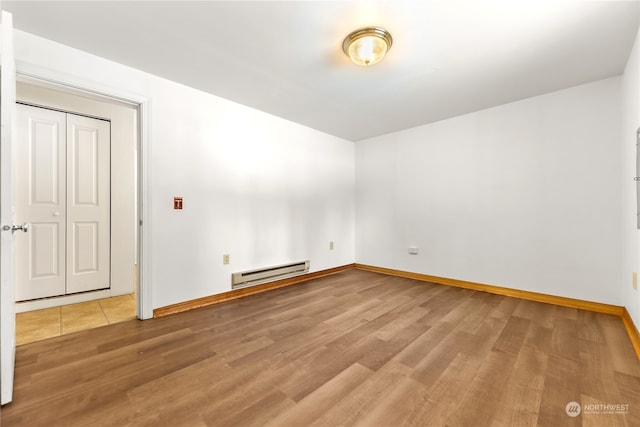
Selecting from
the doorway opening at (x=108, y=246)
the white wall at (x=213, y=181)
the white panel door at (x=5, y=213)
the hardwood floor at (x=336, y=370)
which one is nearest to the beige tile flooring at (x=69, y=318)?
the doorway opening at (x=108, y=246)

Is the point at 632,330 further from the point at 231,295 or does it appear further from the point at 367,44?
the point at 231,295

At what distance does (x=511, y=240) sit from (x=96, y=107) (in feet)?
17.4

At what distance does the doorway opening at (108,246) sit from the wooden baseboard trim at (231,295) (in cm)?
24

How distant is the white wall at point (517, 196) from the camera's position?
106 inches

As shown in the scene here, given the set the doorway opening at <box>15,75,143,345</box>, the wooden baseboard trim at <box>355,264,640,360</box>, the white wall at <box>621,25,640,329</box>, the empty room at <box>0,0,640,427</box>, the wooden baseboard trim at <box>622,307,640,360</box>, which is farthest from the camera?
the doorway opening at <box>15,75,143,345</box>

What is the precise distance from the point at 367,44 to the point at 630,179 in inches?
99.0

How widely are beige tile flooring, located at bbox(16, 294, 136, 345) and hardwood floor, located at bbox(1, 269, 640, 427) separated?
0.21 metres

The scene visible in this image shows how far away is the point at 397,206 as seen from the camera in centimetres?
434

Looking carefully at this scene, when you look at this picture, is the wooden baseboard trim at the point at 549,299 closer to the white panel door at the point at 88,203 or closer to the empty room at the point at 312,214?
the empty room at the point at 312,214

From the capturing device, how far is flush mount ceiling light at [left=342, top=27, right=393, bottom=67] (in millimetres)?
1929

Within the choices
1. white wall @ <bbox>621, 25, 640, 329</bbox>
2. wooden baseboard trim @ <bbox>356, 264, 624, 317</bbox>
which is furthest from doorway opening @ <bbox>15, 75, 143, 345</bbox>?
white wall @ <bbox>621, 25, 640, 329</bbox>

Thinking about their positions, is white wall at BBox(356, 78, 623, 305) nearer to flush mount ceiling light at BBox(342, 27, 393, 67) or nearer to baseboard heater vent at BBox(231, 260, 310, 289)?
baseboard heater vent at BBox(231, 260, 310, 289)

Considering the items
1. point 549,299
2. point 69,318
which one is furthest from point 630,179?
point 69,318

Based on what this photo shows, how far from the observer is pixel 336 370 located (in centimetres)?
168
